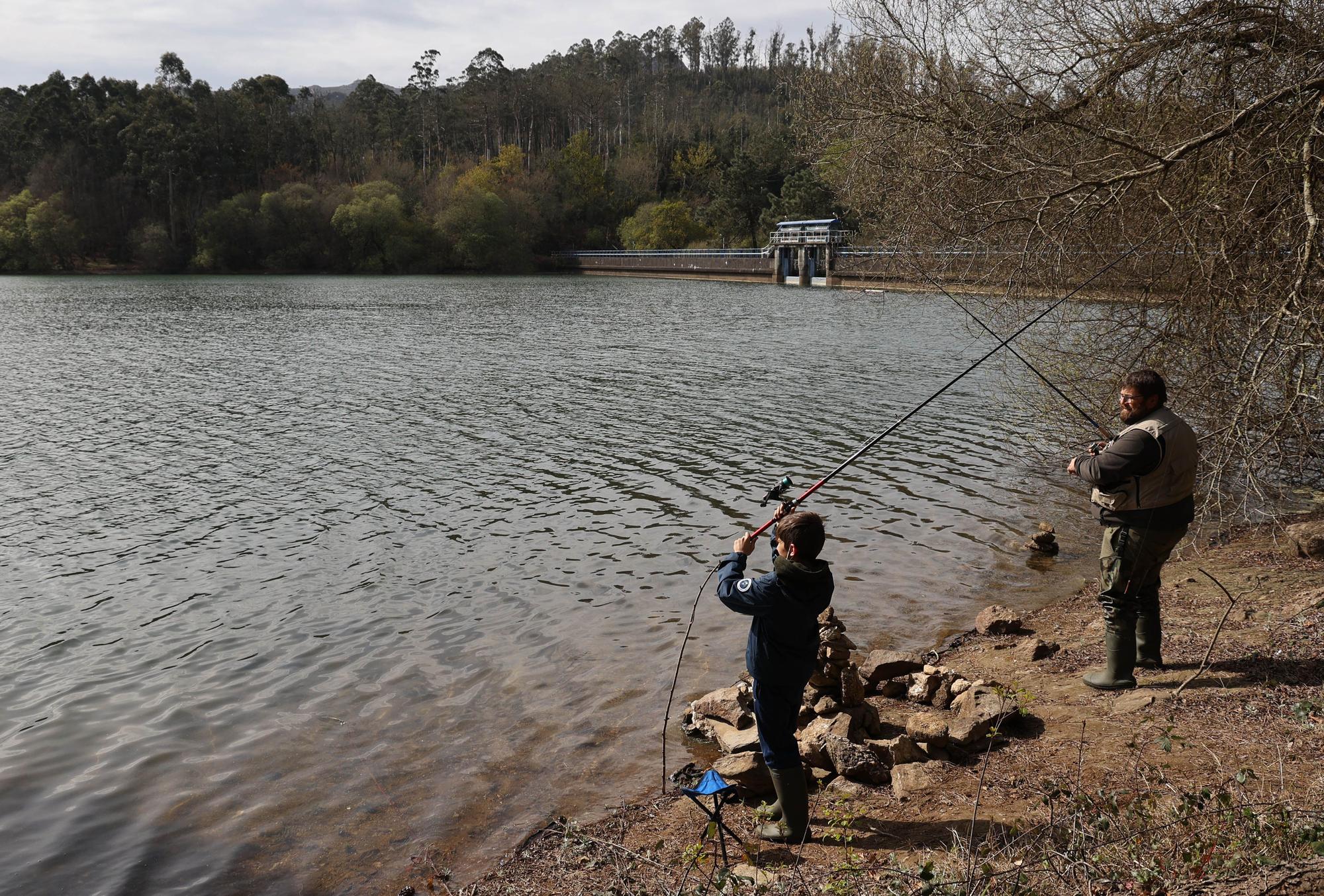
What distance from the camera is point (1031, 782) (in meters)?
5.45

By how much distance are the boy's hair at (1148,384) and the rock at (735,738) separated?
3369 mm

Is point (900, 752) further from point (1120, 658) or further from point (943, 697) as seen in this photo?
point (1120, 658)

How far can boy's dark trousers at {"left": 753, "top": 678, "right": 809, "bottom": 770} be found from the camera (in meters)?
5.10

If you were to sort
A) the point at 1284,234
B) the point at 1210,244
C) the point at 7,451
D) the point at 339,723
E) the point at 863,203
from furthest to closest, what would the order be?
the point at 7,451
the point at 863,203
the point at 1210,244
the point at 1284,234
the point at 339,723

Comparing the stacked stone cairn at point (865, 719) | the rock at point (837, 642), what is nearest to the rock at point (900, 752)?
the stacked stone cairn at point (865, 719)

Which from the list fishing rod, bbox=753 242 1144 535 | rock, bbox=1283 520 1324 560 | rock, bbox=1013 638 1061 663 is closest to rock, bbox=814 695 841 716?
fishing rod, bbox=753 242 1144 535

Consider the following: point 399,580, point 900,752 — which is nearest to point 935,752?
point 900,752

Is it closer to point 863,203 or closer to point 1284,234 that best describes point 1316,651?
point 1284,234

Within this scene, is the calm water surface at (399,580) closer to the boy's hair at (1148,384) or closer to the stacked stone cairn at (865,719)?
the stacked stone cairn at (865,719)

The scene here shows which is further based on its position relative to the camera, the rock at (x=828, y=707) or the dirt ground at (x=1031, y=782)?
the rock at (x=828, y=707)

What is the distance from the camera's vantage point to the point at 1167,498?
6.21 m

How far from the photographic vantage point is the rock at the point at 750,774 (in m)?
5.85

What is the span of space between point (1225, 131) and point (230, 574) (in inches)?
430

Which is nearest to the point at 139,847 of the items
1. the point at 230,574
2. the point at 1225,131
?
the point at 230,574
